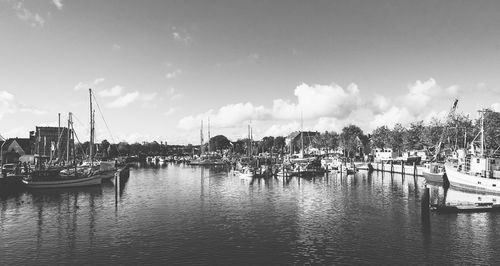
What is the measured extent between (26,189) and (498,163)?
10113 centimetres

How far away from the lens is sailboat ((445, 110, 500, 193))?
68.1 meters

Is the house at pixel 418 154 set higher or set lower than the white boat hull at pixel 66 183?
higher

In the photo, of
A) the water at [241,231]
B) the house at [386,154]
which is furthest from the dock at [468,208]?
the house at [386,154]

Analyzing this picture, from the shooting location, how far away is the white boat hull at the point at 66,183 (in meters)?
→ 77.6

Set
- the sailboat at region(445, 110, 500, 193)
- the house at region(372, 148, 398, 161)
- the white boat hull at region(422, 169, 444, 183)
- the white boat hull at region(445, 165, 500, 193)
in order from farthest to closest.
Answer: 1. the house at region(372, 148, 398, 161)
2. the white boat hull at region(422, 169, 444, 183)
3. the sailboat at region(445, 110, 500, 193)
4. the white boat hull at region(445, 165, 500, 193)

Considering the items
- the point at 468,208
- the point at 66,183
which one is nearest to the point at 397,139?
the point at 468,208

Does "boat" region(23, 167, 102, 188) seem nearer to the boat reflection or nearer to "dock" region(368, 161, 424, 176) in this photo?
the boat reflection

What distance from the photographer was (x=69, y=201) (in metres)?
64.7

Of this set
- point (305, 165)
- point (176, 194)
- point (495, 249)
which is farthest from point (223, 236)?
point (305, 165)

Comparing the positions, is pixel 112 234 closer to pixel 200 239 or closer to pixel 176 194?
pixel 200 239

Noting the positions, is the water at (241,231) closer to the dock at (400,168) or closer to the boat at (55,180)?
the boat at (55,180)

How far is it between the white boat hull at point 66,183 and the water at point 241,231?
8.45 m

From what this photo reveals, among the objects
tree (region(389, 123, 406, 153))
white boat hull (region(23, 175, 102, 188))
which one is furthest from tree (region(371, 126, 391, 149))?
white boat hull (region(23, 175, 102, 188))

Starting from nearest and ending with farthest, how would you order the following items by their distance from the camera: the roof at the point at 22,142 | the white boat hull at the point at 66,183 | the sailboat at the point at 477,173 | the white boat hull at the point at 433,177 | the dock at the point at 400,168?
the sailboat at the point at 477,173 → the white boat hull at the point at 66,183 → the white boat hull at the point at 433,177 → the dock at the point at 400,168 → the roof at the point at 22,142
